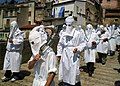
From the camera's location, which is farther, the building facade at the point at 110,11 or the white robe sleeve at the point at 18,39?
the building facade at the point at 110,11

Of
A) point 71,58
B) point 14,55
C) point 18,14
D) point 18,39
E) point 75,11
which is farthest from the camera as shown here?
point 18,14

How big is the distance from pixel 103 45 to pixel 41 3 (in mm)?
40715

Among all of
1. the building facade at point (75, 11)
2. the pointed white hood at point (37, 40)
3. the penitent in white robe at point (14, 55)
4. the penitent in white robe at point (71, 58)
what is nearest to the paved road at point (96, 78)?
the penitent in white robe at point (14, 55)

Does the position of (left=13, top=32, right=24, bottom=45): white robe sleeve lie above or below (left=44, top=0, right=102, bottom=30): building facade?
above

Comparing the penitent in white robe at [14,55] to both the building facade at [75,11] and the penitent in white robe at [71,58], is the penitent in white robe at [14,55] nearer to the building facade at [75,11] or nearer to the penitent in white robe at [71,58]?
the penitent in white robe at [71,58]

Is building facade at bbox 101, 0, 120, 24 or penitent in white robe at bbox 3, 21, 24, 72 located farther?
building facade at bbox 101, 0, 120, 24

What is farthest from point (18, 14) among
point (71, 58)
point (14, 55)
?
point (71, 58)

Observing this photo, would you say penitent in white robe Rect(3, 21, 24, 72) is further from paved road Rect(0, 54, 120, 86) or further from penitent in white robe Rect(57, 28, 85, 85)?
penitent in white robe Rect(57, 28, 85, 85)

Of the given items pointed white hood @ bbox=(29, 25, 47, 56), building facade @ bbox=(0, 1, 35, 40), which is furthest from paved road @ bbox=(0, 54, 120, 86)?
building facade @ bbox=(0, 1, 35, 40)

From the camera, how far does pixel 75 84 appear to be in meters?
6.49

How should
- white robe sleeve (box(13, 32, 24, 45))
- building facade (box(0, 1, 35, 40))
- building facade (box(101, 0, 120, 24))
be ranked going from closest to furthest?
white robe sleeve (box(13, 32, 24, 45))
building facade (box(101, 0, 120, 24))
building facade (box(0, 1, 35, 40))

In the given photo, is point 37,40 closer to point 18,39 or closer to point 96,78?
point 18,39

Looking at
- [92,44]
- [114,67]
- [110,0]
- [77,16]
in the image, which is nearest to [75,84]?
[92,44]

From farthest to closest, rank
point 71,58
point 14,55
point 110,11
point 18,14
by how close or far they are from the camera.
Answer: point 110,11 → point 18,14 → point 14,55 → point 71,58
